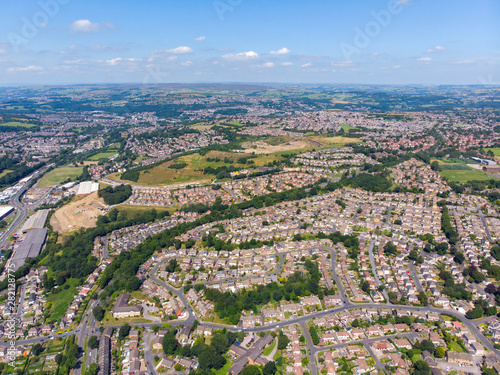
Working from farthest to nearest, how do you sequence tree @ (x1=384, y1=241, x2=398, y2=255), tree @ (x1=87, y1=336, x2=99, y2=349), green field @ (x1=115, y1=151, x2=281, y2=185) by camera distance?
green field @ (x1=115, y1=151, x2=281, y2=185), tree @ (x1=384, y1=241, x2=398, y2=255), tree @ (x1=87, y1=336, x2=99, y2=349)

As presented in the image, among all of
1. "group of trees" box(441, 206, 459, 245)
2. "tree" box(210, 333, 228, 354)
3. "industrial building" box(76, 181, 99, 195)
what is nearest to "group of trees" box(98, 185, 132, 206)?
"industrial building" box(76, 181, 99, 195)

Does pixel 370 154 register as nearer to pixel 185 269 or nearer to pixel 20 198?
pixel 185 269

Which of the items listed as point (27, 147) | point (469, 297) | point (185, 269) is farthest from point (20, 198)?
point (469, 297)

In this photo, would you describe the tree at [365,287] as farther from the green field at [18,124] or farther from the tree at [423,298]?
the green field at [18,124]

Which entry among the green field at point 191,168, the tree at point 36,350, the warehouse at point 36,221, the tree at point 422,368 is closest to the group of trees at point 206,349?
the tree at point 36,350

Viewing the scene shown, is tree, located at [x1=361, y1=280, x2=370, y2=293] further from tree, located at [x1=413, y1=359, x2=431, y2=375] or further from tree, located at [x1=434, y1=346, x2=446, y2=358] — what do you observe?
tree, located at [x1=413, y1=359, x2=431, y2=375]

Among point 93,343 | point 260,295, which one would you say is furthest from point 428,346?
point 93,343
